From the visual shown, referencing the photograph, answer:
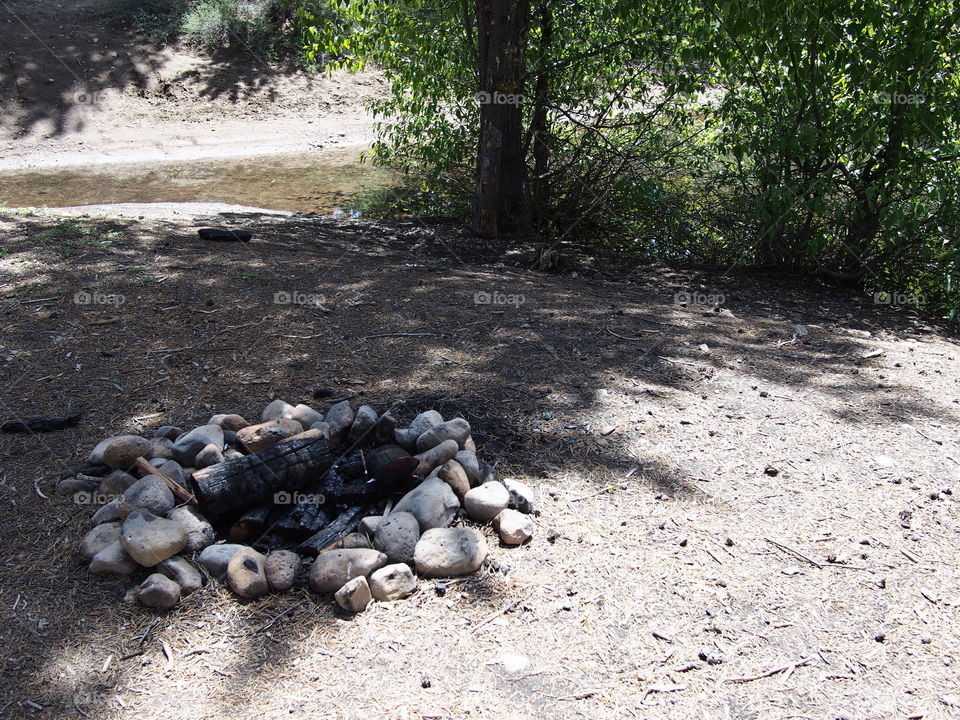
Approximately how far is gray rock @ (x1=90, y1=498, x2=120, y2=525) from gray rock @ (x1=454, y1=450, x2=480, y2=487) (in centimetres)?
136

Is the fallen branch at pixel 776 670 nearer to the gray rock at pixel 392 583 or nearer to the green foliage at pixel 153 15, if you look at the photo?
the gray rock at pixel 392 583

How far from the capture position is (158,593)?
2.55m

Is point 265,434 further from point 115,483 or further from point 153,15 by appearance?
point 153,15

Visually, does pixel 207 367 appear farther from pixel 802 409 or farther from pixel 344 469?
pixel 802 409

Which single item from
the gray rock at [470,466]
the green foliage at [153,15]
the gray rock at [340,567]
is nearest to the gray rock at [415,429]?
the gray rock at [470,466]

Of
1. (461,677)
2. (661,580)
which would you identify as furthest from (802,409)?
(461,677)

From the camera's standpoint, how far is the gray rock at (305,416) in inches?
136

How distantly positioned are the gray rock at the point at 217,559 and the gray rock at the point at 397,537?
520 millimetres

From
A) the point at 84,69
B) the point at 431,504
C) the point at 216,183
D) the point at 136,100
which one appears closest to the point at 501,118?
the point at 431,504

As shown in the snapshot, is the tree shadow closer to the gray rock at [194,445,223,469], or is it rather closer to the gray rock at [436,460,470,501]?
the gray rock at [194,445,223,469]

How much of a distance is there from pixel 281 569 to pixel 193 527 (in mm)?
415

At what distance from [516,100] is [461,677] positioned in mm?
6018

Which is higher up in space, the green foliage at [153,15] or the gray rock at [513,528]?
the green foliage at [153,15]

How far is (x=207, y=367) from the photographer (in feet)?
13.1
